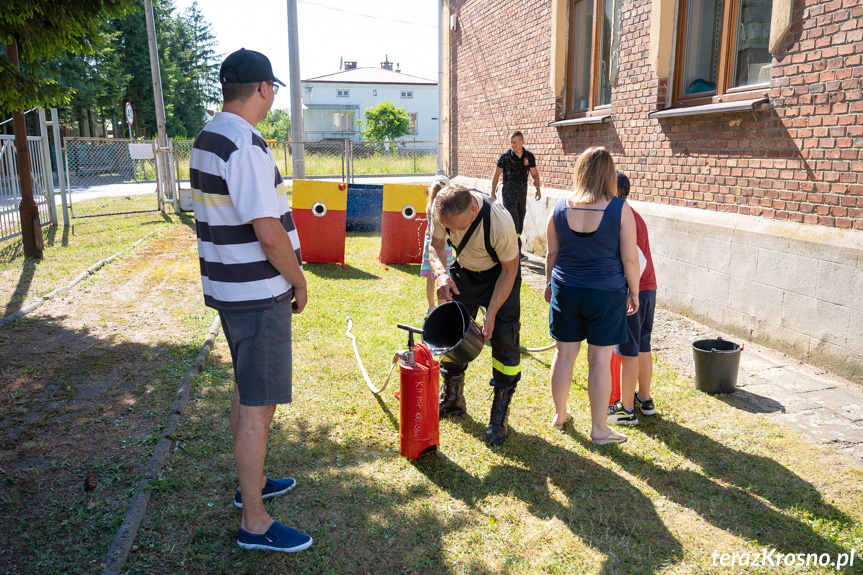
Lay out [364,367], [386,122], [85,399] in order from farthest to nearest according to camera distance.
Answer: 1. [386,122]
2. [364,367]
3. [85,399]

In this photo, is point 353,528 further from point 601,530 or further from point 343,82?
point 343,82

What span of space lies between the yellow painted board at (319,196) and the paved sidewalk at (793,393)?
5.30 meters

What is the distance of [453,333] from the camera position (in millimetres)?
4047

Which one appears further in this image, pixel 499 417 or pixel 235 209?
pixel 499 417

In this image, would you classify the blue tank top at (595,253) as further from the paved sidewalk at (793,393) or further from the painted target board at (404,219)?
the painted target board at (404,219)

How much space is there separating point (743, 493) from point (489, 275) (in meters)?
1.95

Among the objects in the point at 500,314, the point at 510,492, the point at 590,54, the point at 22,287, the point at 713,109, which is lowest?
the point at 510,492

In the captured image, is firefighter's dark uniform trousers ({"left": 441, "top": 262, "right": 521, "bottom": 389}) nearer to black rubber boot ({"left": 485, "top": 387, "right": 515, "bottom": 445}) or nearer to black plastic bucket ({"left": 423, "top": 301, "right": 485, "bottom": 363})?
black rubber boot ({"left": 485, "top": 387, "right": 515, "bottom": 445})

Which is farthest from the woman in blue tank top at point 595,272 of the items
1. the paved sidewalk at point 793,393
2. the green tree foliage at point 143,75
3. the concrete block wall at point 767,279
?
the green tree foliage at point 143,75

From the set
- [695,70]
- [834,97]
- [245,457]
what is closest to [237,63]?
[245,457]

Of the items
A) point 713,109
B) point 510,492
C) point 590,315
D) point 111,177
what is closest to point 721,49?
point 713,109

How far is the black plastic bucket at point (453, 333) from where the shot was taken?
3748 millimetres

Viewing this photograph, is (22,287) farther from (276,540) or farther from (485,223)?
(485,223)

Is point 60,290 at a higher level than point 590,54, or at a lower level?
lower
